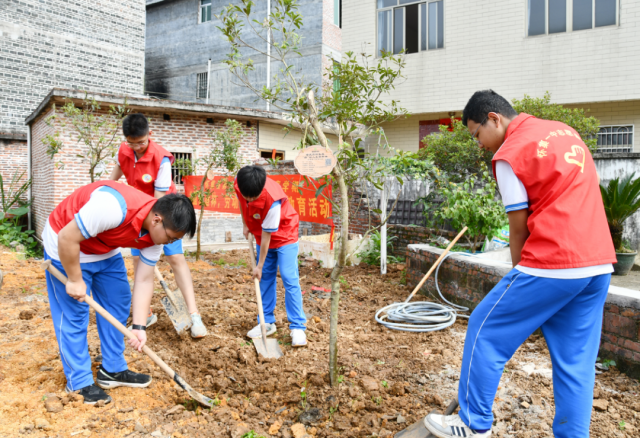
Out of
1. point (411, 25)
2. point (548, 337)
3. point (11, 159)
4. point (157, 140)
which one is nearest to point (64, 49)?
point (11, 159)

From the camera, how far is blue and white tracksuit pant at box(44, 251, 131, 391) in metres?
2.73

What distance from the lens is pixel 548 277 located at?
1.90m

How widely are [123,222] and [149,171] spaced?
5.92ft

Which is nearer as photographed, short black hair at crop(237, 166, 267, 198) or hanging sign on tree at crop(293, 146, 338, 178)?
hanging sign on tree at crop(293, 146, 338, 178)

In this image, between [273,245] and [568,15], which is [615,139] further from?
[273,245]

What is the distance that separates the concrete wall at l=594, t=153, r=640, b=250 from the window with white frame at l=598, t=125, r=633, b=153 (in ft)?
11.5

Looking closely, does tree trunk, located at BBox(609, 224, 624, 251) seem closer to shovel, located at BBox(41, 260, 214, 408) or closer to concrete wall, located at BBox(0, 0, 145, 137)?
shovel, located at BBox(41, 260, 214, 408)

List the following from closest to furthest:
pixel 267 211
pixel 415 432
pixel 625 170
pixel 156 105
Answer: pixel 415 432 → pixel 267 211 → pixel 625 170 → pixel 156 105

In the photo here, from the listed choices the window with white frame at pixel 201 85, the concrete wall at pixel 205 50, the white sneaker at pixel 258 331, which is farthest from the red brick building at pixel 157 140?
the window with white frame at pixel 201 85

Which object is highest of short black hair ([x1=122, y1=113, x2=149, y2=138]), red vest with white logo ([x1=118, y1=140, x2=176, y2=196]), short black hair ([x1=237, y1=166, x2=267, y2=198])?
short black hair ([x1=122, y1=113, x2=149, y2=138])

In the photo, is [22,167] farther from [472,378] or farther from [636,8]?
[636,8]

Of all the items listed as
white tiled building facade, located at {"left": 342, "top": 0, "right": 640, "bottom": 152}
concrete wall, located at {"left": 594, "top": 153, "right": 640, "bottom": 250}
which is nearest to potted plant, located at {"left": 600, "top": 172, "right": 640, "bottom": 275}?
concrete wall, located at {"left": 594, "top": 153, "right": 640, "bottom": 250}

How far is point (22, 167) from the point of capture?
1294cm

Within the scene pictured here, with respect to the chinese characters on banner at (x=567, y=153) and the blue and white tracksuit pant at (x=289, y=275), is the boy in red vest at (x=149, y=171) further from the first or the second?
the chinese characters on banner at (x=567, y=153)
